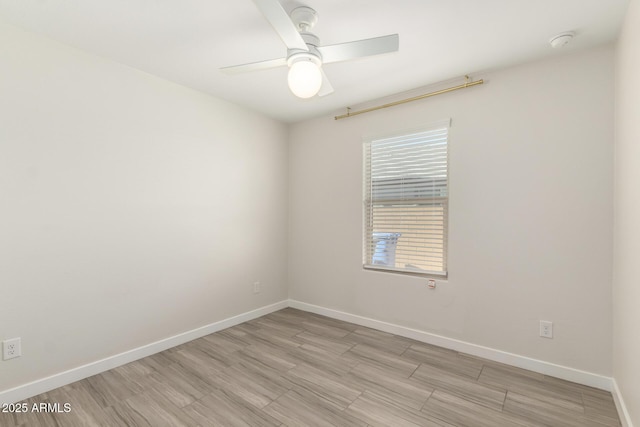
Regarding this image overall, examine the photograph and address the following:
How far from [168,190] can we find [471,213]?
9.22ft

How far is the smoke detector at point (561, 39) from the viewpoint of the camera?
2.04m

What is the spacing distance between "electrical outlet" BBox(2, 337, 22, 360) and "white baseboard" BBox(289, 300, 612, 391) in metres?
2.74

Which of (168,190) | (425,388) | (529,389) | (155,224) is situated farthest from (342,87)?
(529,389)

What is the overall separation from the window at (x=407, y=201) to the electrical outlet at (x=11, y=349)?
116 inches

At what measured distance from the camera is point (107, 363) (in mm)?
2426

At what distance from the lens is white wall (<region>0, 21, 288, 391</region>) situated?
204cm

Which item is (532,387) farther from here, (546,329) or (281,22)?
(281,22)

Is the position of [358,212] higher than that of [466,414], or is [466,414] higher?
[358,212]

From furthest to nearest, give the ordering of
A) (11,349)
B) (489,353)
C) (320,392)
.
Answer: (489,353), (320,392), (11,349)

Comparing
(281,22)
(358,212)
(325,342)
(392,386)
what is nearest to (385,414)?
(392,386)

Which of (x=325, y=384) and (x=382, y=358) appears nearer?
(x=325, y=384)

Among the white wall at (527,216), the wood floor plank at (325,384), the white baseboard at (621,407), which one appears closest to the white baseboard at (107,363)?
the wood floor plank at (325,384)

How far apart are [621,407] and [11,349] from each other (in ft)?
12.9

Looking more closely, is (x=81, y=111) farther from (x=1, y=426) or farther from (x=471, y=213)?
(x=471, y=213)
